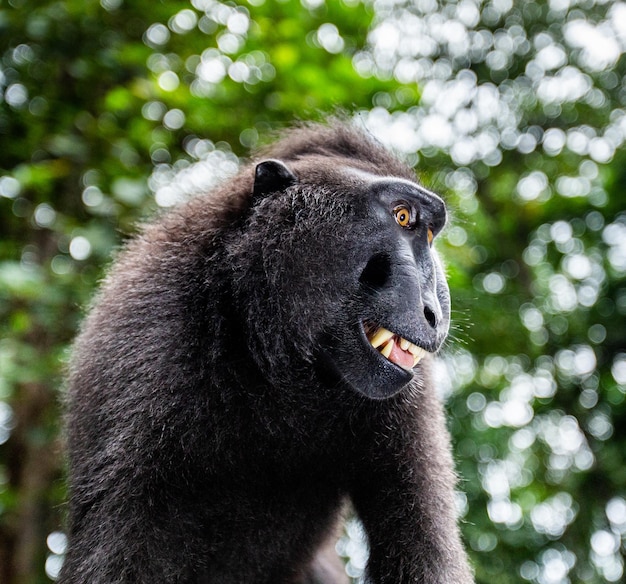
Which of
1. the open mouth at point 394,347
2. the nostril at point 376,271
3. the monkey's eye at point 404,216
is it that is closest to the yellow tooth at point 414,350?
the open mouth at point 394,347

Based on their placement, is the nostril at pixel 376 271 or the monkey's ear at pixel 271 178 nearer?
the nostril at pixel 376 271

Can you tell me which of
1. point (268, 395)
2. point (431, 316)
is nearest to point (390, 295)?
point (431, 316)

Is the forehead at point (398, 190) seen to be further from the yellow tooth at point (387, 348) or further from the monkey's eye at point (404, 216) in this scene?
the yellow tooth at point (387, 348)

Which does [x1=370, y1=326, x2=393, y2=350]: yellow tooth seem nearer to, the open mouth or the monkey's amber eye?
the open mouth

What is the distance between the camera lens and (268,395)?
9.59 feet

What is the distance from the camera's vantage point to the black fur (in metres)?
2.71

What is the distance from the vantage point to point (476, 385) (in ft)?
28.7

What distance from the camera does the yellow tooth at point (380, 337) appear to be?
284cm

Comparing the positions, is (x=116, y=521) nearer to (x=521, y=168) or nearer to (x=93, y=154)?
(x=93, y=154)

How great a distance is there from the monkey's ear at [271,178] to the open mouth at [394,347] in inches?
31.0

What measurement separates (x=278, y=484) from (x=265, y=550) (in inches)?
12.1

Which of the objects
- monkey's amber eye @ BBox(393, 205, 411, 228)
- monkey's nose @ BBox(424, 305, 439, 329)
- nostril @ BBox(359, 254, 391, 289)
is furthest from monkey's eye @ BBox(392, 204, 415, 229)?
monkey's nose @ BBox(424, 305, 439, 329)

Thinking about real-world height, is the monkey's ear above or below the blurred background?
above

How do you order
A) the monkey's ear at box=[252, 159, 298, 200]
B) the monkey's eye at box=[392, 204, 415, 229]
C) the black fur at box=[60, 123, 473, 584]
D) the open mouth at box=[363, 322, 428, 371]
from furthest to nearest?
the monkey's ear at box=[252, 159, 298, 200]
the monkey's eye at box=[392, 204, 415, 229]
the open mouth at box=[363, 322, 428, 371]
the black fur at box=[60, 123, 473, 584]
